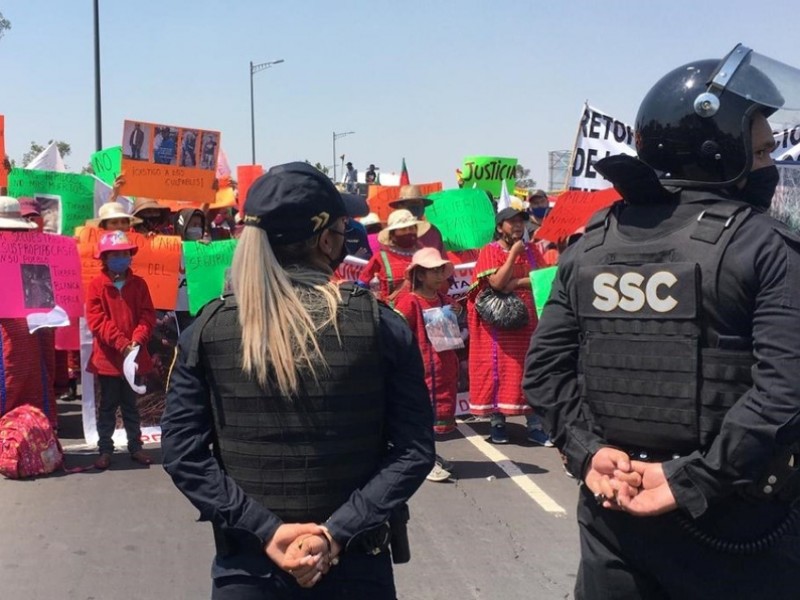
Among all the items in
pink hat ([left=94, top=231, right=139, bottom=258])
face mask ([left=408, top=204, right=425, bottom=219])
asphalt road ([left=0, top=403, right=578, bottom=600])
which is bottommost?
asphalt road ([left=0, top=403, right=578, bottom=600])

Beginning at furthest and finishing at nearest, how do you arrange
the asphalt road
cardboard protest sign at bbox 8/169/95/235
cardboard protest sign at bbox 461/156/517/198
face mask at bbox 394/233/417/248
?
cardboard protest sign at bbox 461/156/517/198 < cardboard protest sign at bbox 8/169/95/235 < face mask at bbox 394/233/417/248 < the asphalt road

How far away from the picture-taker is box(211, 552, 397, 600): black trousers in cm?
218

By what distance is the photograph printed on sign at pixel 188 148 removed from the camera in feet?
30.1

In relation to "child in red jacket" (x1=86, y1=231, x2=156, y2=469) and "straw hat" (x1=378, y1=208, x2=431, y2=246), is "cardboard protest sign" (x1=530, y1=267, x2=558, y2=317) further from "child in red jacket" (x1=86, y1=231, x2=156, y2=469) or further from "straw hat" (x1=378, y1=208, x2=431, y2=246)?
"child in red jacket" (x1=86, y1=231, x2=156, y2=469)

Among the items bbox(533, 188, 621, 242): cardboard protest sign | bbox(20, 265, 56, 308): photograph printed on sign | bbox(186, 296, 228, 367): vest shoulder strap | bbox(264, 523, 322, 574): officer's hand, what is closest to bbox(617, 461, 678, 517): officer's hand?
bbox(264, 523, 322, 574): officer's hand

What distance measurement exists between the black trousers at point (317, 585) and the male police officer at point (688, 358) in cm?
64

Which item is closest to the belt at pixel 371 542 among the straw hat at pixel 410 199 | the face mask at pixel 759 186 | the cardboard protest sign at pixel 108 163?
the face mask at pixel 759 186

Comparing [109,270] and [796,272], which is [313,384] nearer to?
[796,272]

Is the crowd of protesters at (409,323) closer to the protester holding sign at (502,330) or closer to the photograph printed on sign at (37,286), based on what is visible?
the protester holding sign at (502,330)

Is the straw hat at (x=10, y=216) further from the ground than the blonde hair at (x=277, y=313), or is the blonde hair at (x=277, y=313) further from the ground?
the straw hat at (x=10, y=216)

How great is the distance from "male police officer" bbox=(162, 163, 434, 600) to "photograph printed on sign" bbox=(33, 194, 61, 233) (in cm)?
675

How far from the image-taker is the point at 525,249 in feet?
23.1

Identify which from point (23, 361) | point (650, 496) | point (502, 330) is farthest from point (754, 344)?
point (23, 361)

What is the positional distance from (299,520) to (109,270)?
462 centimetres
